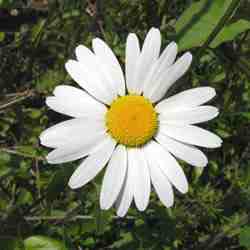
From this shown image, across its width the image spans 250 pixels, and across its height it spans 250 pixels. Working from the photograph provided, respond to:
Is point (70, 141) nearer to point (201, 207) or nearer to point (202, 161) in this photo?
point (202, 161)

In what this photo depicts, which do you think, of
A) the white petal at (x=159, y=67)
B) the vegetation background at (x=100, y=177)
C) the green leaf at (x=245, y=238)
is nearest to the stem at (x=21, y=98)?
the vegetation background at (x=100, y=177)

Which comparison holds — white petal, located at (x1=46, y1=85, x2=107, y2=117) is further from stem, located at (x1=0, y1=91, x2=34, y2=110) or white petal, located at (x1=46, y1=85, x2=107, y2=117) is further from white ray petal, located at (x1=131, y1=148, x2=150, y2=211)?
stem, located at (x1=0, y1=91, x2=34, y2=110)

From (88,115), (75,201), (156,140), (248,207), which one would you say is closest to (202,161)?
(156,140)

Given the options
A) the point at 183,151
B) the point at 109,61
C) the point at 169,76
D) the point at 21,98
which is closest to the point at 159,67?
the point at 169,76

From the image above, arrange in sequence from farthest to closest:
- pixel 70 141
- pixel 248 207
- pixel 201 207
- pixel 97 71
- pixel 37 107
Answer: pixel 37 107
pixel 201 207
pixel 248 207
pixel 97 71
pixel 70 141

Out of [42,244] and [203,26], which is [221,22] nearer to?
[203,26]

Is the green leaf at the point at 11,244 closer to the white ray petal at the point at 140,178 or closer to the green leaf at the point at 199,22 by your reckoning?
the white ray petal at the point at 140,178
